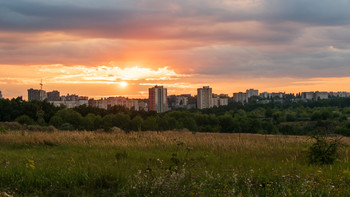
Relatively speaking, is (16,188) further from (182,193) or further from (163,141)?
(163,141)

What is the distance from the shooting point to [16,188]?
6992mm

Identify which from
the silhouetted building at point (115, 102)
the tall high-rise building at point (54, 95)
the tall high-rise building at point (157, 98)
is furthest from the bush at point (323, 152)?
the tall high-rise building at point (157, 98)

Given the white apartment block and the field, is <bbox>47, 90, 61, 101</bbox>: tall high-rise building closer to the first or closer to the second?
the white apartment block

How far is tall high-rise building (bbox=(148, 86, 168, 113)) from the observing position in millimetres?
171875

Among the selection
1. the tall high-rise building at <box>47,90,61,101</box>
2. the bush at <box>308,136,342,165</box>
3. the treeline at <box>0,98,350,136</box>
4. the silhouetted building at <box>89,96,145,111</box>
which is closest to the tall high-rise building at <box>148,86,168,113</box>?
the silhouetted building at <box>89,96,145,111</box>

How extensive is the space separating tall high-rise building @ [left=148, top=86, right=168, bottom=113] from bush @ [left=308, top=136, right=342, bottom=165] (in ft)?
524

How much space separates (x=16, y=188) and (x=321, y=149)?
9.55 metres

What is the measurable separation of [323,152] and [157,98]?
6429 inches

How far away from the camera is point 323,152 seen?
37.2 feet

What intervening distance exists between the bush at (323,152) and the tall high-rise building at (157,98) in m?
160

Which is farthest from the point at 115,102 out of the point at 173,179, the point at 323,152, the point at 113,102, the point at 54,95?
the point at 173,179

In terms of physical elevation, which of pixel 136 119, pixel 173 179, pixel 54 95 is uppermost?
pixel 54 95

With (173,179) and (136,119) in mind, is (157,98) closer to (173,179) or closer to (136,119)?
(136,119)

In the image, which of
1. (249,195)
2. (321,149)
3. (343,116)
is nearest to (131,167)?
(249,195)
